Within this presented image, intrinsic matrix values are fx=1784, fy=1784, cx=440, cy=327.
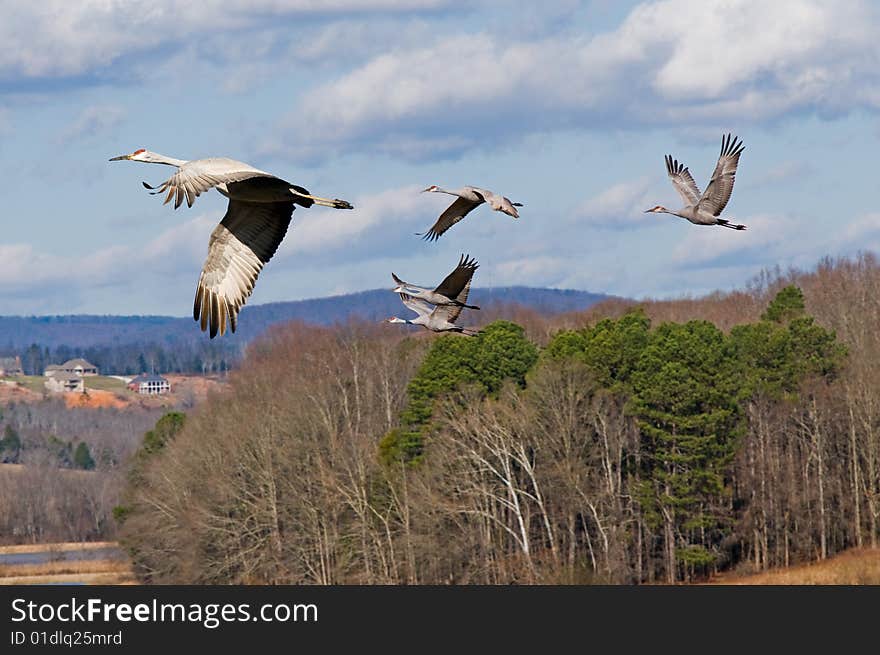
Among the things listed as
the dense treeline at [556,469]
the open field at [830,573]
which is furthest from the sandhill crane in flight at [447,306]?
the open field at [830,573]

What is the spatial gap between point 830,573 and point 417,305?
49.6 meters

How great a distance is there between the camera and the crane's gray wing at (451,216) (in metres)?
31.1

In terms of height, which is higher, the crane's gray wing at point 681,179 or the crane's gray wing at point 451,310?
the crane's gray wing at point 681,179

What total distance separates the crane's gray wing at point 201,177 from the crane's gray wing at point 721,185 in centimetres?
993

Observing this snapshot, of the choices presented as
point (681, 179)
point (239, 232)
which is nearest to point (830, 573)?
point (681, 179)

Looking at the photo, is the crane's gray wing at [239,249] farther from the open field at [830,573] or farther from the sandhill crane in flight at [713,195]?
the open field at [830,573]

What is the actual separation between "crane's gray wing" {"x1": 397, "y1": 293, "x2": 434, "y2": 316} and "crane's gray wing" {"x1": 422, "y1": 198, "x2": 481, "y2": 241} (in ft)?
9.95

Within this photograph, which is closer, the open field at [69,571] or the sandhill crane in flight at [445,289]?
the sandhill crane in flight at [445,289]
